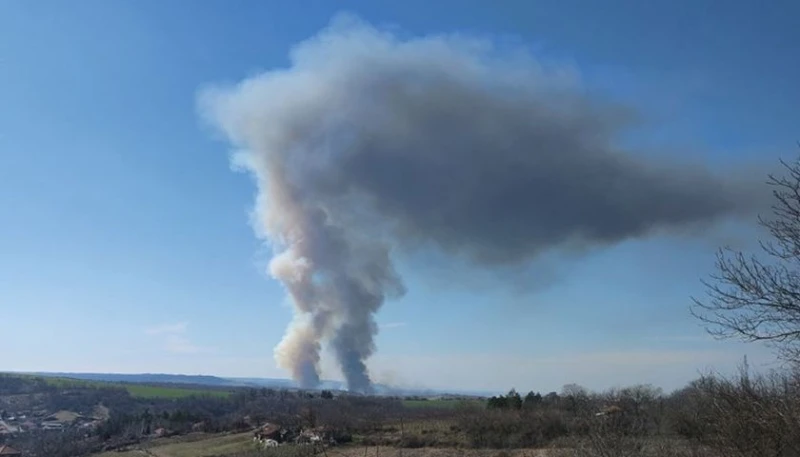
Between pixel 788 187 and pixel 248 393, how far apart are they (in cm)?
17087

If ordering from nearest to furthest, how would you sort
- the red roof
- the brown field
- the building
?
the brown field < the building < the red roof

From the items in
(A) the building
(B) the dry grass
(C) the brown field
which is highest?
(B) the dry grass

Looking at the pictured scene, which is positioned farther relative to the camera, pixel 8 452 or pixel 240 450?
pixel 8 452

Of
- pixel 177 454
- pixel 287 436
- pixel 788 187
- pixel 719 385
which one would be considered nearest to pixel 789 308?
pixel 788 187

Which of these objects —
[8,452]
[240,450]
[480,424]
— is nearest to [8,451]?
[8,452]

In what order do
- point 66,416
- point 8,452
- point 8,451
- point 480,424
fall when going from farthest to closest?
point 66,416 < point 8,451 < point 8,452 < point 480,424

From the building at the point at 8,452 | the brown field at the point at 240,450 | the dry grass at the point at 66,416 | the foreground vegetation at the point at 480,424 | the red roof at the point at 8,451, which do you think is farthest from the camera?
the dry grass at the point at 66,416

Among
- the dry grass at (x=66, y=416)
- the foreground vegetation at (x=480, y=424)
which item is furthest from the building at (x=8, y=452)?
the dry grass at (x=66, y=416)

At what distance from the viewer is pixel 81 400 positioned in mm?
150375

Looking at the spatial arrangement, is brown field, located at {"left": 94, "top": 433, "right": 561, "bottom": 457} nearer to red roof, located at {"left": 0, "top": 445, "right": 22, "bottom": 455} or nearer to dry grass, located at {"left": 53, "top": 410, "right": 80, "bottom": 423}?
red roof, located at {"left": 0, "top": 445, "right": 22, "bottom": 455}

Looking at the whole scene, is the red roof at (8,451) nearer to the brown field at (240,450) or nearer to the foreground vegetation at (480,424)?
the foreground vegetation at (480,424)

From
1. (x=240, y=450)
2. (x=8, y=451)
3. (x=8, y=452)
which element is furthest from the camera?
(x=8, y=451)

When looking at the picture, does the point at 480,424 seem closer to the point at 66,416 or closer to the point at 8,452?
the point at 8,452

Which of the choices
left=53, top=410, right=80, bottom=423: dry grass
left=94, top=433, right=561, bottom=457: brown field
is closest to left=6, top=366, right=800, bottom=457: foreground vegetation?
left=94, top=433, right=561, bottom=457: brown field
